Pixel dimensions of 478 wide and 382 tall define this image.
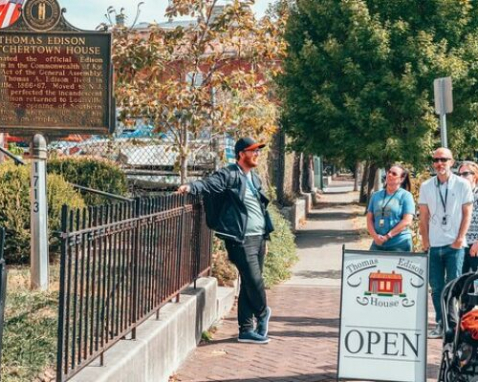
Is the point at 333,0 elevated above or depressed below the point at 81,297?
above

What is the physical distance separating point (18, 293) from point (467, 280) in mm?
3721

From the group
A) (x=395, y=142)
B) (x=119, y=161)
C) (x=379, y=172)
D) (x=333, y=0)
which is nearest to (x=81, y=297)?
(x=119, y=161)

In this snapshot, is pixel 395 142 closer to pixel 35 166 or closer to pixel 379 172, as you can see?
pixel 379 172

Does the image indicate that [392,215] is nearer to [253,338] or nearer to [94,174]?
[253,338]

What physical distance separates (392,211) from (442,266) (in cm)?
74

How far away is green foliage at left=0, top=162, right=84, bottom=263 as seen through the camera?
31.1ft

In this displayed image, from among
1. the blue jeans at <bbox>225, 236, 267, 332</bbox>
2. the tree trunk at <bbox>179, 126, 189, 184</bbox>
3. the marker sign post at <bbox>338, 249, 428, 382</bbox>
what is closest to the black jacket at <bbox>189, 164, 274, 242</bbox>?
the blue jeans at <bbox>225, 236, 267, 332</bbox>

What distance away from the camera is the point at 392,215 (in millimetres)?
8508

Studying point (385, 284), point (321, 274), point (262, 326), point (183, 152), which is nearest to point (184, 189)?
point (262, 326)

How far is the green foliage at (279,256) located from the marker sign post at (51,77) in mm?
4339

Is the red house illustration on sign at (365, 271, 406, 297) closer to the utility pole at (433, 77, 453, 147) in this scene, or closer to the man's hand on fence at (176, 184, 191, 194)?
the man's hand on fence at (176, 184, 191, 194)

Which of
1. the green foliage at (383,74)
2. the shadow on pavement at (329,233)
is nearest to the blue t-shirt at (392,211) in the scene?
the green foliage at (383,74)

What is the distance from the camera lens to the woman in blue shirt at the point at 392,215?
847 centimetres

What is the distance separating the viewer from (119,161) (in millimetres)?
13430
